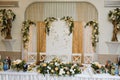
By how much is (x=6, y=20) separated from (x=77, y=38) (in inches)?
93.1

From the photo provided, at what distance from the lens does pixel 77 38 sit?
6262 millimetres

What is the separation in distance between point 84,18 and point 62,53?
4.43ft

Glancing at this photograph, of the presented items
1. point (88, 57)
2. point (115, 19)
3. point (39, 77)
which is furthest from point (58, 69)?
point (115, 19)

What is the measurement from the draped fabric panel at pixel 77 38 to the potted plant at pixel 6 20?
6.87ft

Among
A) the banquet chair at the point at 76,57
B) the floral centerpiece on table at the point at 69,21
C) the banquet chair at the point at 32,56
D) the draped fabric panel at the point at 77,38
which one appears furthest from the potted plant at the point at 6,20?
the banquet chair at the point at 76,57

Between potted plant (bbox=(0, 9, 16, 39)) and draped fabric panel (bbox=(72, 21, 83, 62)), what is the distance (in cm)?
209

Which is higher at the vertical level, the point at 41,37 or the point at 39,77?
the point at 41,37

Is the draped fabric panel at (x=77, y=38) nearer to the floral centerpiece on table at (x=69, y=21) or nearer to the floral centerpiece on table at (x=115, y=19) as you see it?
the floral centerpiece on table at (x=69, y=21)

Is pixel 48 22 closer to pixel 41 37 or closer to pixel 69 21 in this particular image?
pixel 41 37

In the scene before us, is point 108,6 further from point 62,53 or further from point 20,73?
point 20,73

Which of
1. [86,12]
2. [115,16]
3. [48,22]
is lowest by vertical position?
[48,22]

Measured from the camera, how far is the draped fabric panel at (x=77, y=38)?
6.24 meters

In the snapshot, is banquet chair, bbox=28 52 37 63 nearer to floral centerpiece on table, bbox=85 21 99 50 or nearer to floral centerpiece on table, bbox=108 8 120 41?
floral centerpiece on table, bbox=85 21 99 50

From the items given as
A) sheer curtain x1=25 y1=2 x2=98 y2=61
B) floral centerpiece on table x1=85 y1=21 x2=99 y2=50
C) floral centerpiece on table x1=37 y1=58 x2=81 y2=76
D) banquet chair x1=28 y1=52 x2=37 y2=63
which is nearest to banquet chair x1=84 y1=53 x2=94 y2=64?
sheer curtain x1=25 y1=2 x2=98 y2=61
